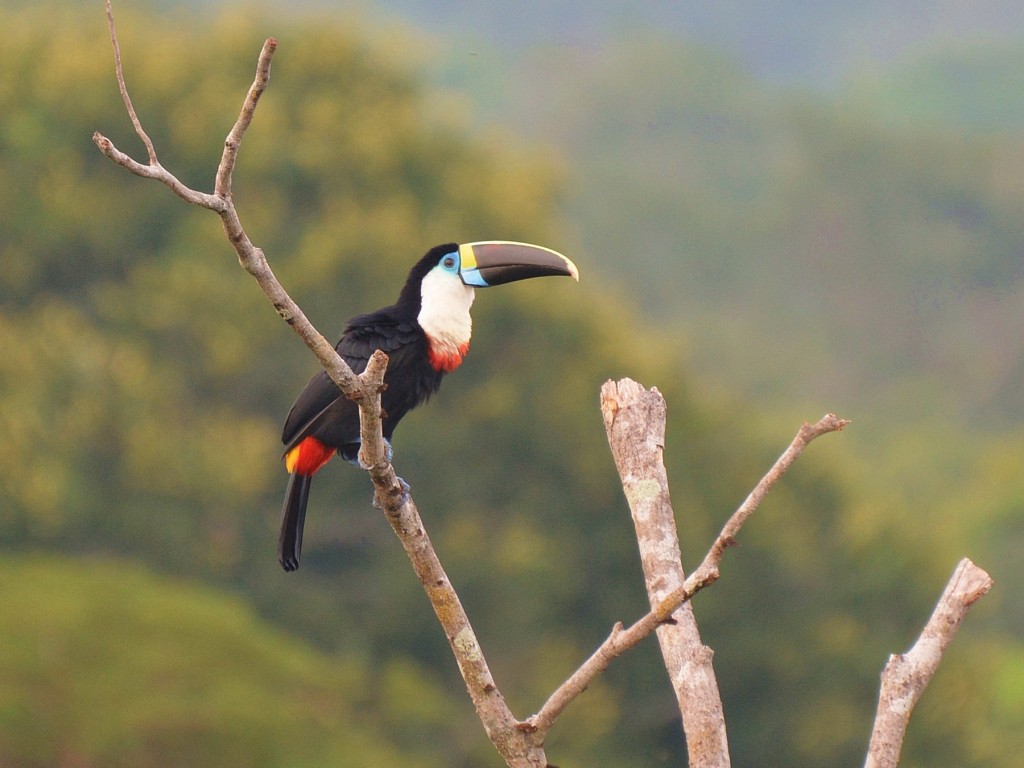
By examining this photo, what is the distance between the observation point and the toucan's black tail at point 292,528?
5512 millimetres

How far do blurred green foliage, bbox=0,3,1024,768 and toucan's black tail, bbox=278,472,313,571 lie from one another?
33.7ft

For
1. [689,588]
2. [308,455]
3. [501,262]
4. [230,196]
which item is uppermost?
[501,262]

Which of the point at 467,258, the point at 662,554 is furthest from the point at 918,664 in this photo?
the point at 467,258

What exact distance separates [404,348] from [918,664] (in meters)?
2.32

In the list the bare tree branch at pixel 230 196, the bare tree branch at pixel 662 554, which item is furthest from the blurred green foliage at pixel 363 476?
the bare tree branch at pixel 230 196

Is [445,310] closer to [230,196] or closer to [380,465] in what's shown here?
[380,465]

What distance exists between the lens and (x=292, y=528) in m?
5.57

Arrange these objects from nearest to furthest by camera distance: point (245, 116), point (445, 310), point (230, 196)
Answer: point (245, 116), point (230, 196), point (445, 310)

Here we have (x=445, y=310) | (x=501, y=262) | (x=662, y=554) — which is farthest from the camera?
(x=501, y=262)

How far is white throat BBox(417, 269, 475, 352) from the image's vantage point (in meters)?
5.78

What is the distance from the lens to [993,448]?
3036 centimetres

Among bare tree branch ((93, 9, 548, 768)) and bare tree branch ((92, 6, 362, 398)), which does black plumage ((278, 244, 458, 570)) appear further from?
bare tree branch ((92, 6, 362, 398))

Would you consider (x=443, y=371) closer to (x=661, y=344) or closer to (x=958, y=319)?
(x=661, y=344)

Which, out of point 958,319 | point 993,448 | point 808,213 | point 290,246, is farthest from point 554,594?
point 808,213
